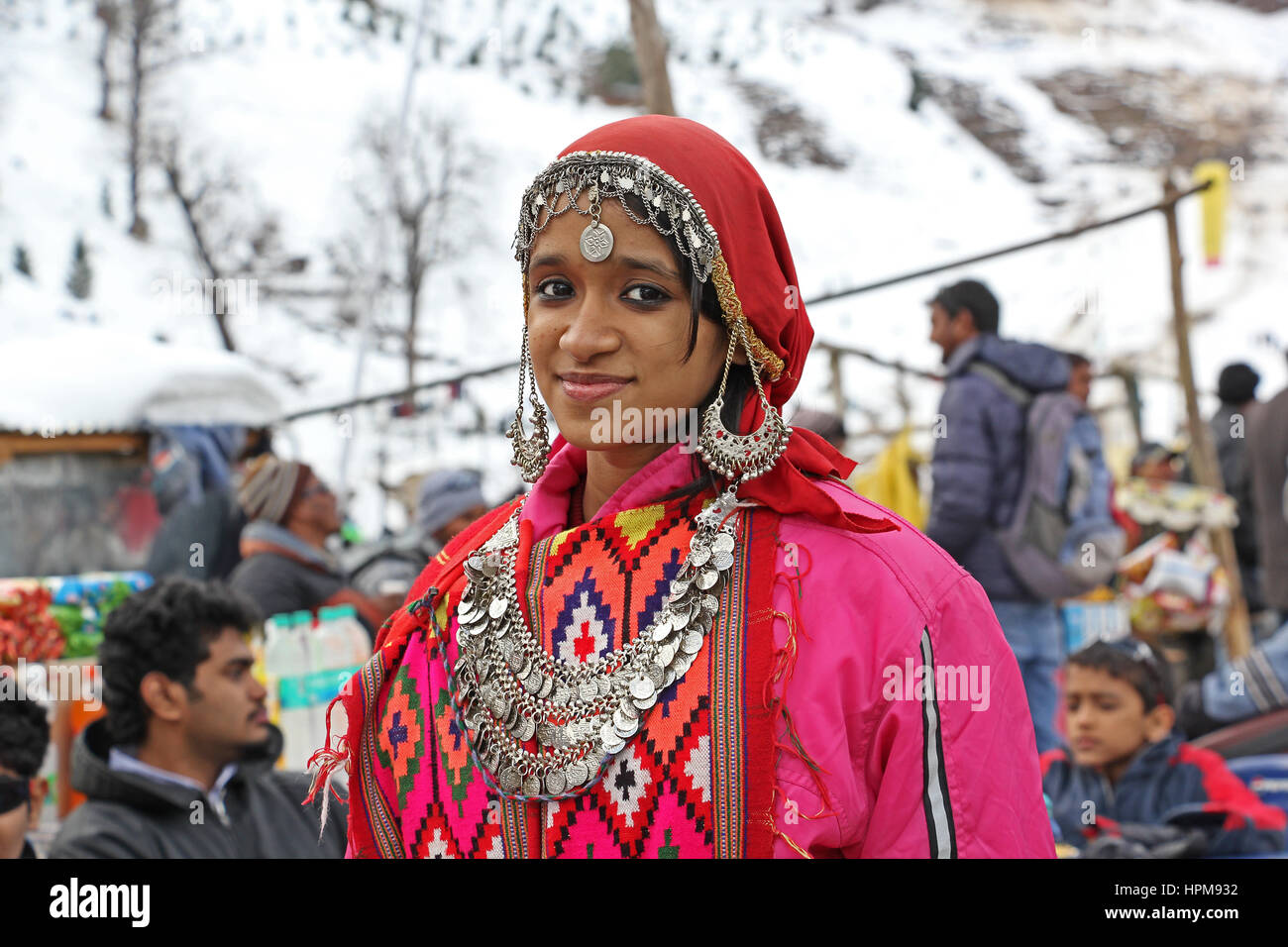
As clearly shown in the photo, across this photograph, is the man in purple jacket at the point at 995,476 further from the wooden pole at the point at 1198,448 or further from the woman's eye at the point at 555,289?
the woman's eye at the point at 555,289

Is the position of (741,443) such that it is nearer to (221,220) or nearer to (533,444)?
(533,444)

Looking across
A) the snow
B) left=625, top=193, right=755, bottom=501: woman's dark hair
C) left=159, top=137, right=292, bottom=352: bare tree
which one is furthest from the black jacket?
left=159, top=137, right=292, bottom=352: bare tree

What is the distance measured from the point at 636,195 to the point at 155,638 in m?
2.19

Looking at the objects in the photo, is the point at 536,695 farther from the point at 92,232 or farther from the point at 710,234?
the point at 92,232

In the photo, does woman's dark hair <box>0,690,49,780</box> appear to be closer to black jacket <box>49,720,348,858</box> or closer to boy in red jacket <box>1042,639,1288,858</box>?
black jacket <box>49,720,348,858</box>

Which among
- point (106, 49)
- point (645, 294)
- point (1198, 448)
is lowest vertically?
point (645, 294)

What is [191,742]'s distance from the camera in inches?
115

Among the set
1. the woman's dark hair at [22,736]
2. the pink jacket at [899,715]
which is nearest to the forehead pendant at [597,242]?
the pink jacket at [899,715]

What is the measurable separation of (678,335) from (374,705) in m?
0.60

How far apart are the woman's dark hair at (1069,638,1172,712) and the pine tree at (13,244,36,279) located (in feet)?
51.6

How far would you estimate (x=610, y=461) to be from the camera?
4.66 ft

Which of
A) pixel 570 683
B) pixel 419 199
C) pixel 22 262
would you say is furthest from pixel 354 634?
pixel 22 262

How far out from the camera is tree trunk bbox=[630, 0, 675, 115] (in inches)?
192
